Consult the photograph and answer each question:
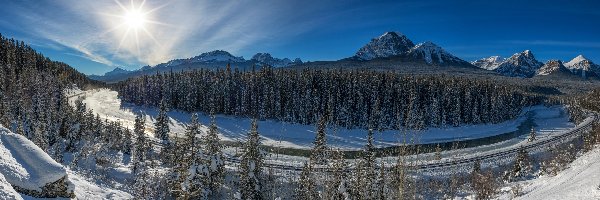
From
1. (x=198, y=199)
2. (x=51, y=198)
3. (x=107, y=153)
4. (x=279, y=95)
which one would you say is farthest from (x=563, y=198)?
(x=279, y=95)

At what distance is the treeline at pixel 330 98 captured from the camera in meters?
105

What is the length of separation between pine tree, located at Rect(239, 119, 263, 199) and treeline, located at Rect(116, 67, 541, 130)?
61.8 metres

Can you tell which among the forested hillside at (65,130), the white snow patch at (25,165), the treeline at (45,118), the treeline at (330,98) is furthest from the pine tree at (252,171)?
the treeline at (330,98)

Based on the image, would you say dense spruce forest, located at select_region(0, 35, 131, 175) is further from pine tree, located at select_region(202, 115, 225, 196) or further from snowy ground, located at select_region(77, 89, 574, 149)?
snowy ground, located at select_region(77, 89, 574, 149)

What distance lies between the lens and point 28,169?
45.2 feet

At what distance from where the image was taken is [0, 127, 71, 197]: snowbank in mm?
13133

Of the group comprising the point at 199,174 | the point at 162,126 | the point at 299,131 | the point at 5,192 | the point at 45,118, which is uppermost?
the point at 5,192

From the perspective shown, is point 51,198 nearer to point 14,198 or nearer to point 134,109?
point 14,198

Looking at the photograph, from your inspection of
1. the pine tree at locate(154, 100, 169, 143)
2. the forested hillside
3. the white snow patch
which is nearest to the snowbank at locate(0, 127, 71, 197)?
Answer: the white snow patch

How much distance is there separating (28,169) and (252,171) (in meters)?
24.5

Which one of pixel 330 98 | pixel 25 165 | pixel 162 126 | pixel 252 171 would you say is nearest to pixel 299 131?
pixel 330 98

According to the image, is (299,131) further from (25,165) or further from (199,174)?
(25,165)

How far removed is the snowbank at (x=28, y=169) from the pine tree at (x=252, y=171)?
22726 millimetres

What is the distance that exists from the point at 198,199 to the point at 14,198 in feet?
87.7
